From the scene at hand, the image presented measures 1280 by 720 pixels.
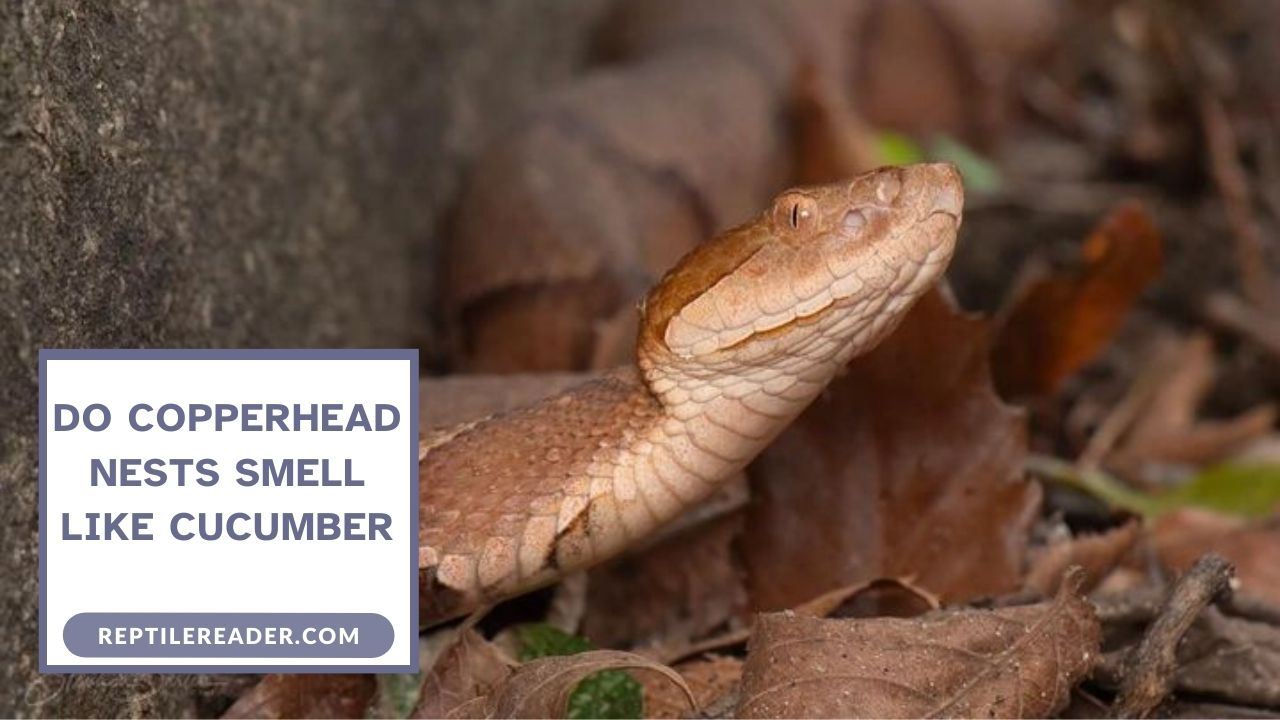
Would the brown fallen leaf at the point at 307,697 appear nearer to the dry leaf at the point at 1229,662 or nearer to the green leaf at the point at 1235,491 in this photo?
the dry leaf at the point at 1229,662

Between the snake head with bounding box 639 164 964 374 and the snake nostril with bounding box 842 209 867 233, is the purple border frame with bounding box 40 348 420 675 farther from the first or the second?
the snake nostril with bounding box 842 209 867 233

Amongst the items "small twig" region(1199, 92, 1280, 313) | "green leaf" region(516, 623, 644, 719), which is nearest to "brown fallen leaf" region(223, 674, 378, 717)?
"green leaf" region(516, 623, 644, 719)

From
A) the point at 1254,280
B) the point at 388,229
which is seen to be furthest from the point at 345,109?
the point at 1254,280

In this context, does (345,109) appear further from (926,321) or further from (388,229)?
(926,321)

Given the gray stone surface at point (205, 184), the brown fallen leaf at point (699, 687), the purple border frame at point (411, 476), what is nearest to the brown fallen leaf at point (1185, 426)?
the brown fallen leaf at point (699, 687)

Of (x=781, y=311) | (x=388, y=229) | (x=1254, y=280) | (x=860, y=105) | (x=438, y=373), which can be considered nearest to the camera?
(x=781, y=311)

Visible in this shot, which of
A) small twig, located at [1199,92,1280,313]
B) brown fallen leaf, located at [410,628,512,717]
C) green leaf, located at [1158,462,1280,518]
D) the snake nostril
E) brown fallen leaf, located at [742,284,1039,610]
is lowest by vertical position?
brown fallen leaf, located at [410,628,512,717]
